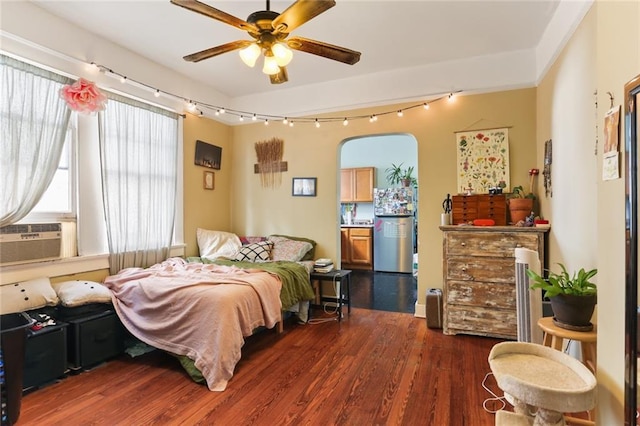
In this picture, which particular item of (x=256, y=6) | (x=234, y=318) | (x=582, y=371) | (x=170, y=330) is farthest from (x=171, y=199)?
(x=582, y=371)

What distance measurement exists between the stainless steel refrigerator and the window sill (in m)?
4.70

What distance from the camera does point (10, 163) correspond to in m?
2.47

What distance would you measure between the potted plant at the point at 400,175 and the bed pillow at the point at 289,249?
3241mm

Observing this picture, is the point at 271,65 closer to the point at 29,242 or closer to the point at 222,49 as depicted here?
the point at 222,49

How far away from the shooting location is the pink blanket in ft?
7.70

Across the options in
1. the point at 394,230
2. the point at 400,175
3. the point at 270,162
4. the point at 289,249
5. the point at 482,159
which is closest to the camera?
the point at 482,159

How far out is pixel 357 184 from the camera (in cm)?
702

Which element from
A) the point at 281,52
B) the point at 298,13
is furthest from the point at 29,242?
the point at 298,13

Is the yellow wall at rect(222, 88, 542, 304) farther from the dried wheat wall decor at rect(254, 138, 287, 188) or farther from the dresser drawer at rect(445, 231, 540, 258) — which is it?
the dresser drawer at rect(445, 231, 540, 258)

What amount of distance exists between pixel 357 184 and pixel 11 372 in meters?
6.00

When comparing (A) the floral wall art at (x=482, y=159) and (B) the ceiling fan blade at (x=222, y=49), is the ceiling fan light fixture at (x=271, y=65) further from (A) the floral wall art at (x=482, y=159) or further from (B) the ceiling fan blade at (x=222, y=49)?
(A) the floral wall art at (x=482, y=159)

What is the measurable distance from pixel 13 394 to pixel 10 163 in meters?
1.69

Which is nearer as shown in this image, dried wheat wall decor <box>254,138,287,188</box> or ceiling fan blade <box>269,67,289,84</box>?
ceiling fan blade <box>269,67,289,84</box>

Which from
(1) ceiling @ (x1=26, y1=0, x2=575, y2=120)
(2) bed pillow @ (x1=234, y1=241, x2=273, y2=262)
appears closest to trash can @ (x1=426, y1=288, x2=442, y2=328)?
(2) bed pillow @ (x1=234, y1=241, x2=273, y2=262)
